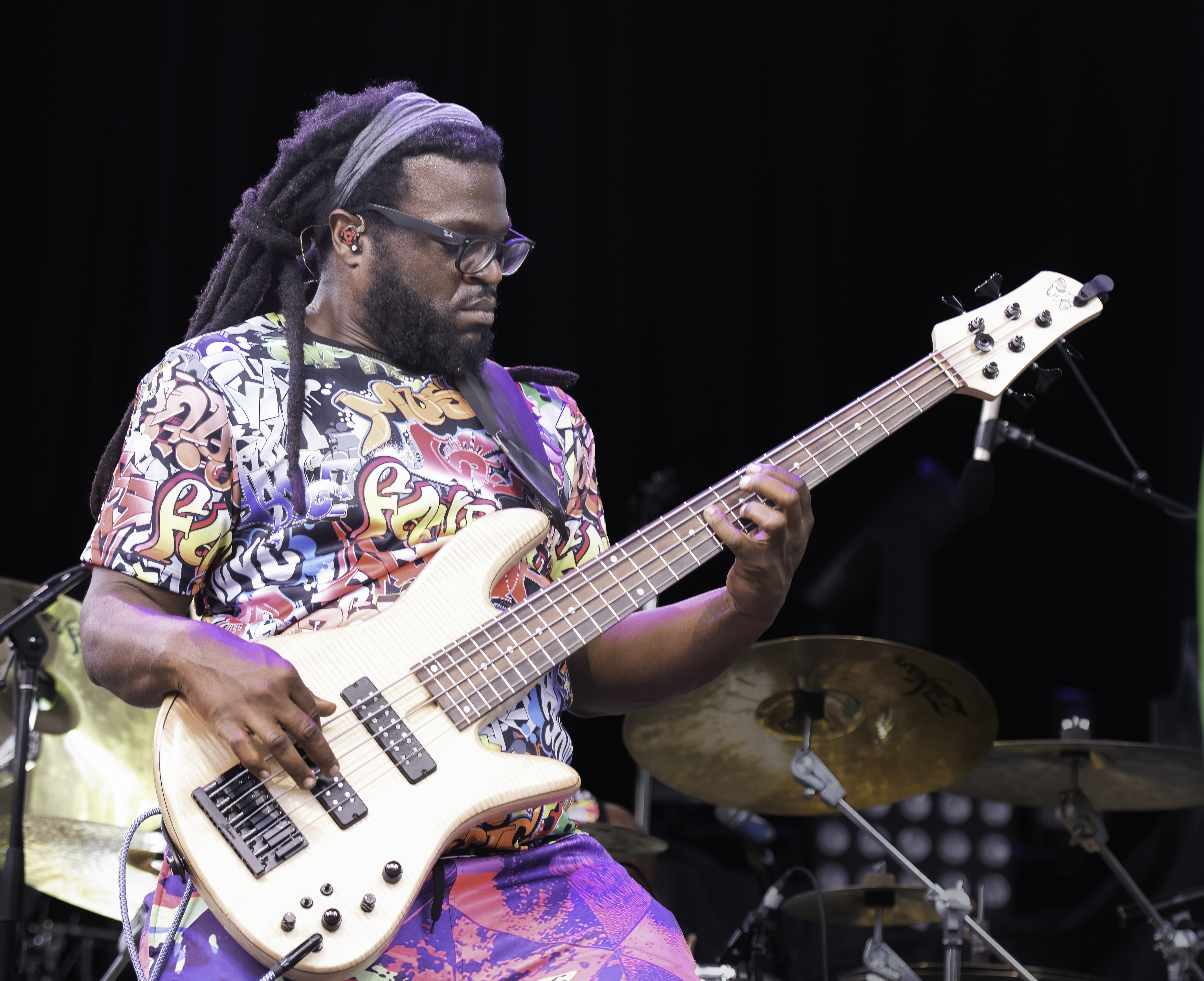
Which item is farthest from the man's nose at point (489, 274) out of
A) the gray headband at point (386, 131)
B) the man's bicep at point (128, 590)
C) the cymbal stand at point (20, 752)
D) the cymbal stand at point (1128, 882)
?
the cymbal stand at point (1128, 882)

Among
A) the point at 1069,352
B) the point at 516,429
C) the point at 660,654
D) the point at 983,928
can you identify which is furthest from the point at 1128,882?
the point at 516,429

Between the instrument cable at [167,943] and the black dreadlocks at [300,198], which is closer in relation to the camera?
Result: the instrument cable at [167,943]

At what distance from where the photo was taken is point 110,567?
1956 millimetres

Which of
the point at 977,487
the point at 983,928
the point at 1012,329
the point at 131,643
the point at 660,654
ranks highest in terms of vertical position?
the point at 1012,329

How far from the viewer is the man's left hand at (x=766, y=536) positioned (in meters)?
2.10

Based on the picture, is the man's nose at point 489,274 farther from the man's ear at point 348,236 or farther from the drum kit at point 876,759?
the drum kit at point 876,759

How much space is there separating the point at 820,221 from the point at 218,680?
436 centimetres

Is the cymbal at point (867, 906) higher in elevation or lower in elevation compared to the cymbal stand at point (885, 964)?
lower

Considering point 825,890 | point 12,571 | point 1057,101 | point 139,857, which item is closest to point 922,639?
point 825,890

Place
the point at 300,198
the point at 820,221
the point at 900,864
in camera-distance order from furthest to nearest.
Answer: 1. the point at 820,221
2. the point at 900,864
3. the point at 300,198

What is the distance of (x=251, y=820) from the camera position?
1.74 metres

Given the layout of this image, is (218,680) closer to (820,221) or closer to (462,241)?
(462,241)

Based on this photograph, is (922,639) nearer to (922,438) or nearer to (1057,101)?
(922,438)

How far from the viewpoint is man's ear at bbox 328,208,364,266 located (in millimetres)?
2438
